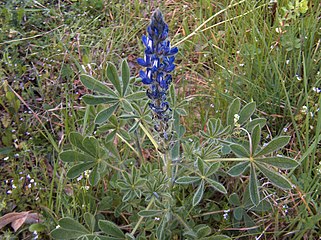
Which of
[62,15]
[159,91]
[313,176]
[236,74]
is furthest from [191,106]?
[62,15]

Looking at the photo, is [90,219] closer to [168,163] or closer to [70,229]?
[70,229]

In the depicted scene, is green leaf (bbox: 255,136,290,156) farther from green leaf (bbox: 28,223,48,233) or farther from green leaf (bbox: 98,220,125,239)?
green leaf (bbox: 28,223,48,233)

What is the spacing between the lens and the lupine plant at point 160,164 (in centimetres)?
153

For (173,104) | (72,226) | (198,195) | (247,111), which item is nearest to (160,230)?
(198,195)

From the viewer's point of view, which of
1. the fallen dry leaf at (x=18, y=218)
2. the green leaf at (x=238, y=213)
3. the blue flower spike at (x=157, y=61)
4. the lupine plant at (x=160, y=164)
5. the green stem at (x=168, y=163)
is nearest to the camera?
the blue flower spike at (x=157, y=61)

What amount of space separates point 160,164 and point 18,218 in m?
0.62

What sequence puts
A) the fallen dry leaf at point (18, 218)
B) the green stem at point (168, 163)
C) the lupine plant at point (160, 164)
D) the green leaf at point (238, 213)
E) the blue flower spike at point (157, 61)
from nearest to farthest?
the blue flower spike at point (157, 61) < the lupine plant at point (160, 164) < the green stem at point (168, 163) < the green leaf at point (238, 213) < the fallen dry leaf at point (18, 218)

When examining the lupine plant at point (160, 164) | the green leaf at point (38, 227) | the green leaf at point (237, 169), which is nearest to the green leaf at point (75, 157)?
the lupine plant at point (160, 164)

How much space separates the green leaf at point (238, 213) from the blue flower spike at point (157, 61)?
1.75 feet

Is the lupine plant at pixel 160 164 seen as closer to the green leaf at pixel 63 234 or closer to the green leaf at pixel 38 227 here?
the green leaf at pixel 63 234

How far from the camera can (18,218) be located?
196cm

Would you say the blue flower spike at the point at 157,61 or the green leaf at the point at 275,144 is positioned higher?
the blue flower spike at the point at 157,61

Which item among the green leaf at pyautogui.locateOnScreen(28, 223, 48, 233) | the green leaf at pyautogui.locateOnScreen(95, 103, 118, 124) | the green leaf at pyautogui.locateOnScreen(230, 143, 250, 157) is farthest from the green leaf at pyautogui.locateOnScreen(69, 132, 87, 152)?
the green leaf at pyautogui.locateOnScreen(230, 143, 250, 157)

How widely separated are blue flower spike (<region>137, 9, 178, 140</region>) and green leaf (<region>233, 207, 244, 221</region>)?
1.75 ft
